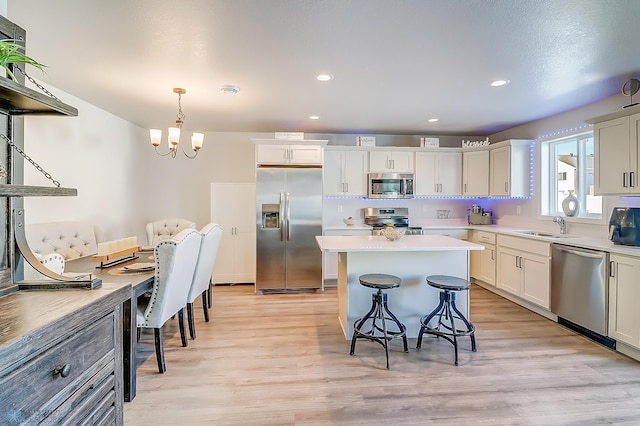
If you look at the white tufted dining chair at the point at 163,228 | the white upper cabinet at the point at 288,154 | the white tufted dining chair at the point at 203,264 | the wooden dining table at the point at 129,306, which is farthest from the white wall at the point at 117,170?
the white tufted dining chair at the point at 203,264

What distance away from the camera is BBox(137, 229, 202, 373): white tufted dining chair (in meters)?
2.27

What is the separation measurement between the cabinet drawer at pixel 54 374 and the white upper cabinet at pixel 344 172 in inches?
162

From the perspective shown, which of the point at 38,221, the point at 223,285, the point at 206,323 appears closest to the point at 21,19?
the point at 38,221

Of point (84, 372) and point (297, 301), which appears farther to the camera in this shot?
point (297, 301)

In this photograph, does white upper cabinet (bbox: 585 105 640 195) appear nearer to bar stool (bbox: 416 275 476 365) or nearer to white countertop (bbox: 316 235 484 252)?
white countertop (bbox: 316 235 484 252)

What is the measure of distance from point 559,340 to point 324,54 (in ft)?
10.9

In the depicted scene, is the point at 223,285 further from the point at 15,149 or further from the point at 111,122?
the point at 15,149

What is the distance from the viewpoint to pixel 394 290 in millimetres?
3084

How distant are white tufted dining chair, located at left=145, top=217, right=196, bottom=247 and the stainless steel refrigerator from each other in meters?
1.00

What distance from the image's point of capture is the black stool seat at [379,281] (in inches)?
103

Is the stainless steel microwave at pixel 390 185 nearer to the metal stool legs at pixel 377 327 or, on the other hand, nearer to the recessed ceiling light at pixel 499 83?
the recessed ceiling light at pixel 499 83

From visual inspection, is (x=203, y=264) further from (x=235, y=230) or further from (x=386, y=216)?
(x=386, y=216)

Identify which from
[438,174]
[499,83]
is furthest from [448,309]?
[438,174]

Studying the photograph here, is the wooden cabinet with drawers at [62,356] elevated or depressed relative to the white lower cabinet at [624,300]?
elevated
